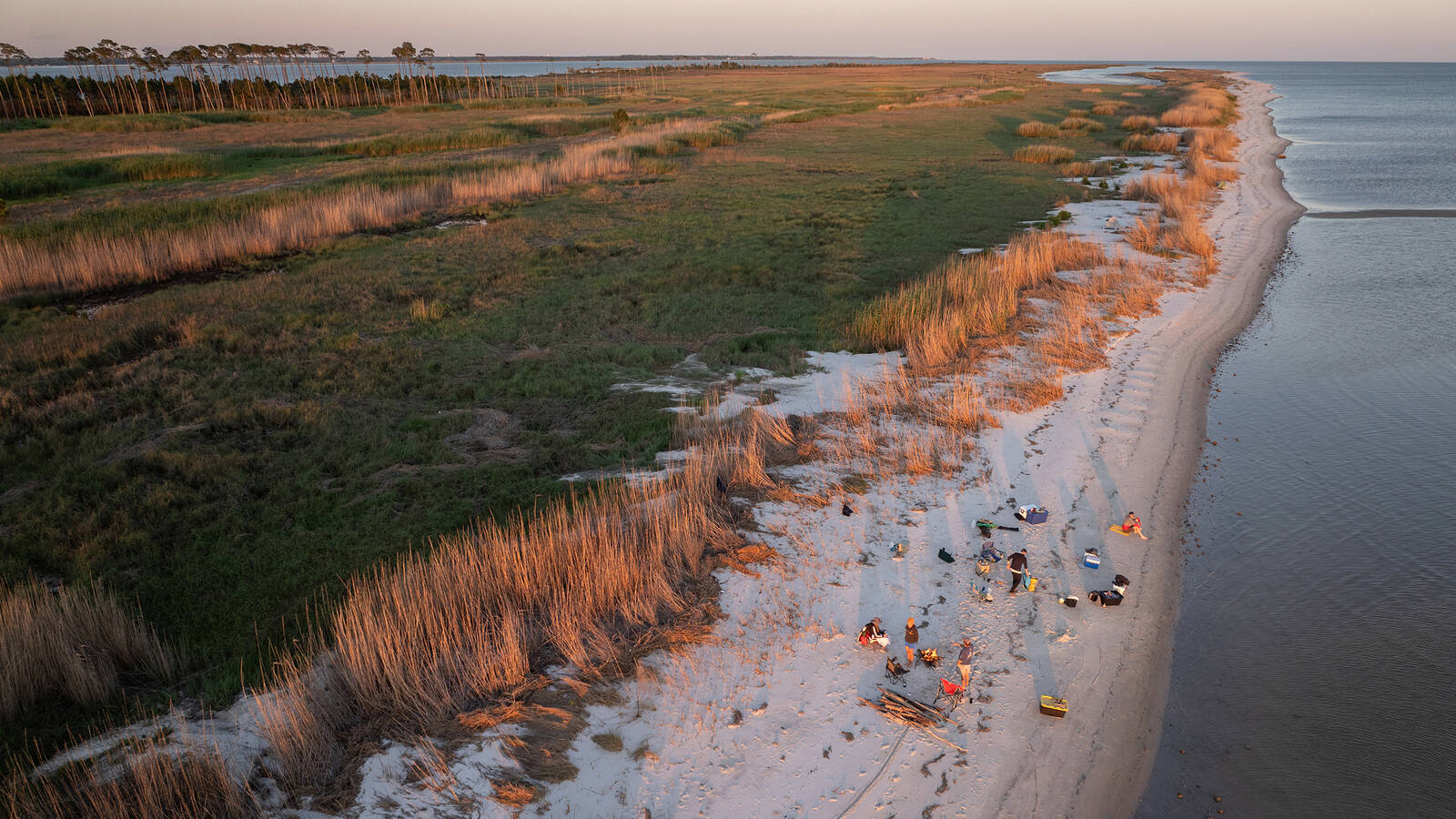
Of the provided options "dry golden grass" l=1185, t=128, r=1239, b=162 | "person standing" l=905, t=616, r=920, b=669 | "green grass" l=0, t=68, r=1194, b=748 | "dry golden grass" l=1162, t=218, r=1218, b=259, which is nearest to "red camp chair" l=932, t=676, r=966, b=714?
"person standing" l=905, t=616, r=920, b=669

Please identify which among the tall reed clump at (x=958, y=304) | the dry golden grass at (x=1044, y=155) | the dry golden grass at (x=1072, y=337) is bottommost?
the dry golden grass at (x=1072, y=337)

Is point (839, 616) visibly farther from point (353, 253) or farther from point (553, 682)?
point (353, 253)

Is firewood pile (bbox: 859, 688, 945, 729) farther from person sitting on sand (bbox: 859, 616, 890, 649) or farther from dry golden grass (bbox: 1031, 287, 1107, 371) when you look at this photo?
dry golden grass (bbox: 1031, 287, 1107, 371)

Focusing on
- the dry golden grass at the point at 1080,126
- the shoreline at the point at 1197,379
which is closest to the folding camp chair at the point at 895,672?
the shoreline at the point at 1197,379

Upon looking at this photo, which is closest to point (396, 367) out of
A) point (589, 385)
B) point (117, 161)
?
point (589, 385)

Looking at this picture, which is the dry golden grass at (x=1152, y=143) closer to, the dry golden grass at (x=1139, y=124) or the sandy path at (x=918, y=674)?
the dry golden grass at (x=1139, y=124)

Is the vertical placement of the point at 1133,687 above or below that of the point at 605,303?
below
